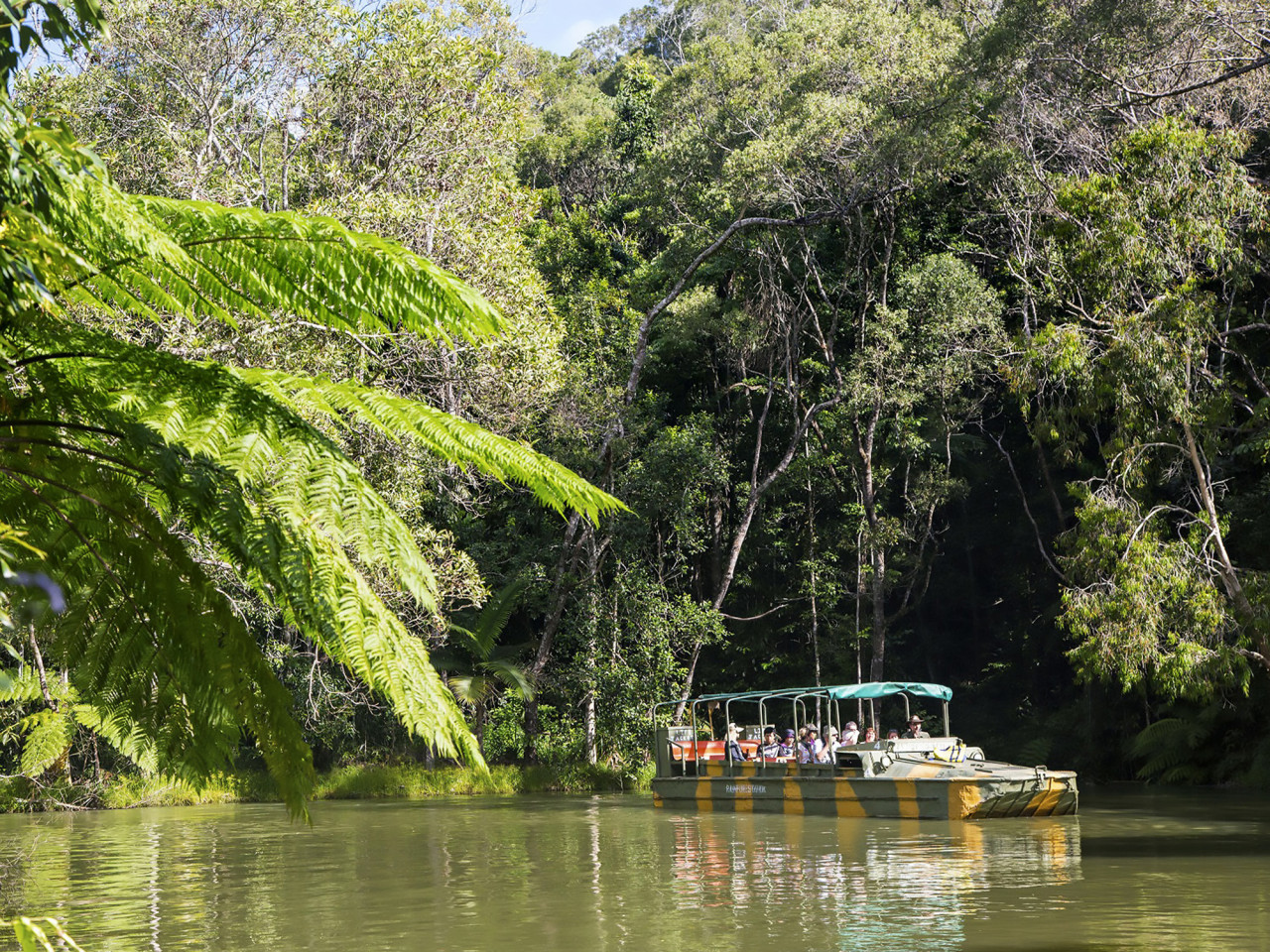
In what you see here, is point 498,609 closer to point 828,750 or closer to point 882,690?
point 828,750

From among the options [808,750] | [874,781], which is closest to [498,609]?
[808,750]

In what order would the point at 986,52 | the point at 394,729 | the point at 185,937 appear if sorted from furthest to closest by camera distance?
the point at 394,729 < the point at 986,52 < the point at 185,937

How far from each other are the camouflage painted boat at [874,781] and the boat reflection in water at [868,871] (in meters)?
0.39

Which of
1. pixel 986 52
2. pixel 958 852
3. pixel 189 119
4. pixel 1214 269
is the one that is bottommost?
pixel 958 852

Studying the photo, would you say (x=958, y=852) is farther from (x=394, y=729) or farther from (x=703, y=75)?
(x=703, y=75)

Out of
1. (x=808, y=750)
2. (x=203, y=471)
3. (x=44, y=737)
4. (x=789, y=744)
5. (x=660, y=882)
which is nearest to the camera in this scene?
(x=203, y=471)

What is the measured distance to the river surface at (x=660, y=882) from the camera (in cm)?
993

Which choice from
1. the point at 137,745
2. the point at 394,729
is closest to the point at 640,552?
the point at 394,729

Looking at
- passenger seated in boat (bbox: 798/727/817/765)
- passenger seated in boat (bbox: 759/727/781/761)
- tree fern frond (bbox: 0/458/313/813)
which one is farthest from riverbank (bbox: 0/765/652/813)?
tree fern frond (bbox: 0/458/313/813)

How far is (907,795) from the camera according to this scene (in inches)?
760

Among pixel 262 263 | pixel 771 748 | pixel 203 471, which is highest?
pixel 262 263

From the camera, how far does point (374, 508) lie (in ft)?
8.52

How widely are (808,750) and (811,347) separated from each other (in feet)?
40.7

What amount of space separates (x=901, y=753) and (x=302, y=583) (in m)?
18.7
